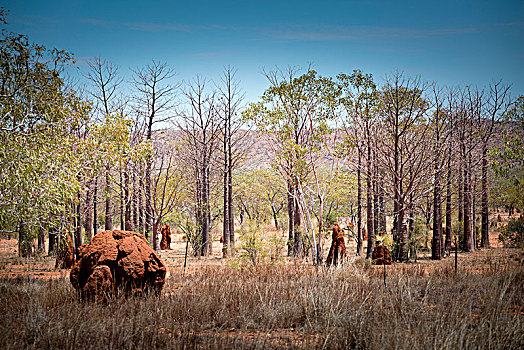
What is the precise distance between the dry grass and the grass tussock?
19mm

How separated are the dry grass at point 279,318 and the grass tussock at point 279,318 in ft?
0.06

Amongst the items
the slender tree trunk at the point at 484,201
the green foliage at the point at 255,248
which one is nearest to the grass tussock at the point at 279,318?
the green foliage at the point at 255,248

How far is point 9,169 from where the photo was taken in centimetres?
761

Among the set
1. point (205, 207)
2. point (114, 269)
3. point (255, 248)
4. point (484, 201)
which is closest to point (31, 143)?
point (114, 269)

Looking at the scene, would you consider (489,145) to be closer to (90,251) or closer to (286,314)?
(286,314)

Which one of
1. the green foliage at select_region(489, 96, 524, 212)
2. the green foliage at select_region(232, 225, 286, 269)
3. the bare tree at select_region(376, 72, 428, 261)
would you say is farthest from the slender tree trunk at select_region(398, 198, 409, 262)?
the green foliage at select_region(232, 225, 286, 269)

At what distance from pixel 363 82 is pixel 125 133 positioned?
406 inches

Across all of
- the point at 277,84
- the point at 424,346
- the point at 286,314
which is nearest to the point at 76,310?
the point at 286,314

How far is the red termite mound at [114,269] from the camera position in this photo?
6562 mm

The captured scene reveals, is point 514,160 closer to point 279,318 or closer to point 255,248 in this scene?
point 255,248

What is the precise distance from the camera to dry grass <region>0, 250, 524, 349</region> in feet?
14.6

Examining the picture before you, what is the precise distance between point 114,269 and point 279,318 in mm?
3277

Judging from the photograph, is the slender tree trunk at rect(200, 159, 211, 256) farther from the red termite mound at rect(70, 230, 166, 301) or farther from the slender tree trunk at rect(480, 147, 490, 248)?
the slender tree trunk at rect(480, 147, 490, 248)

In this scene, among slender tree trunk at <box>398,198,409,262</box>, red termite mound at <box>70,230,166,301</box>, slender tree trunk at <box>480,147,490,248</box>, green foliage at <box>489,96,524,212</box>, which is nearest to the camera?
red termite mound at <box>70,230,166,301</box>
